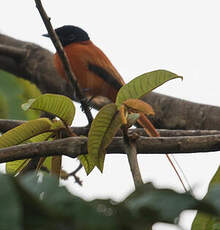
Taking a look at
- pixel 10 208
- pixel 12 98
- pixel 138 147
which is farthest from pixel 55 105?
pixel 12 98

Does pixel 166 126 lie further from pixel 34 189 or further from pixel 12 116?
pixel 34 189

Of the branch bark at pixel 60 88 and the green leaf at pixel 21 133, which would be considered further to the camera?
the branch bark at pixel 60 88

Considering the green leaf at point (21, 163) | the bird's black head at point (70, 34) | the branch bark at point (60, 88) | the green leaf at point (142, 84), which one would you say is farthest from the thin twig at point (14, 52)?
the green leaf at point (142, 84)

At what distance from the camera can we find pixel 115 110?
57.2 inches

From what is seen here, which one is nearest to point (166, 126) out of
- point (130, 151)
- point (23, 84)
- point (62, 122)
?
point (23, 84)

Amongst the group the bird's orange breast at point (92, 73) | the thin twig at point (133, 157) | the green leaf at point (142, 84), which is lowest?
Result: the bird's orange breast at point (92, 73)

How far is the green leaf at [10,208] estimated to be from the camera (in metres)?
0.42

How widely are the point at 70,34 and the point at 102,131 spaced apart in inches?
155

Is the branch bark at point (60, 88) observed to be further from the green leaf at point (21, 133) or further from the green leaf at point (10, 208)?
the green leaf at point (10, 208)

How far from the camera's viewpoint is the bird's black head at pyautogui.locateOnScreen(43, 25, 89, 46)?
16.9 feet

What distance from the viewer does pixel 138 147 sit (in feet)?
4.47

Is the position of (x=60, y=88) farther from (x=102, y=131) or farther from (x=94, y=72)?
(x=102, y=131)

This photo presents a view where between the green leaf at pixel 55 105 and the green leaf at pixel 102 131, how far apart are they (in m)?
0.20

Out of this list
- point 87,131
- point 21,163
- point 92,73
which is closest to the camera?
point 21,163
